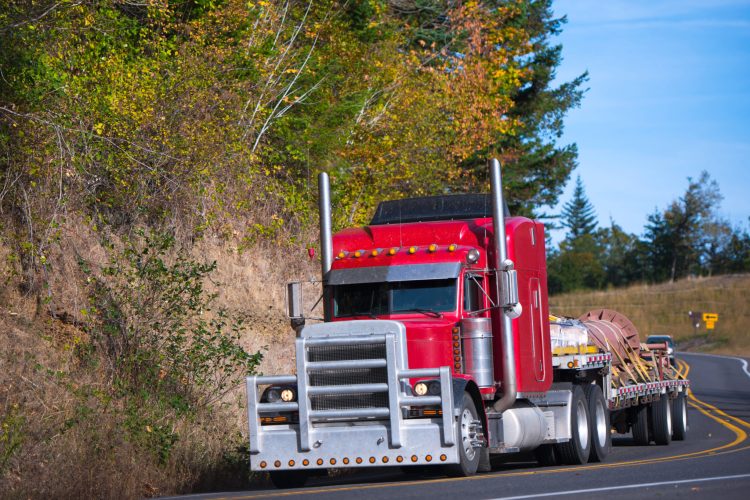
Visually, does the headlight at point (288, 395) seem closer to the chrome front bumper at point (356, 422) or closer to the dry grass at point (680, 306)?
the chrome front bumper at point (356, 422)

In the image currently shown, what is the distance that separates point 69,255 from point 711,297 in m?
77.2

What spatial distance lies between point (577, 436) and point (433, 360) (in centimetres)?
347

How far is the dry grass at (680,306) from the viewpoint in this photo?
80.6 meters

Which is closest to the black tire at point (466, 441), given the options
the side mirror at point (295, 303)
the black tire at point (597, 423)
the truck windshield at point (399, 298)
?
the truck windshield at point (399, 298)

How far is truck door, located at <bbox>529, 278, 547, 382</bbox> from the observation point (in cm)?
1512

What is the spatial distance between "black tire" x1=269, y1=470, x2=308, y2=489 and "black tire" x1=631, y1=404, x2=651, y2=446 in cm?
888

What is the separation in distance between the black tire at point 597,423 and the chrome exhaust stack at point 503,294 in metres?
2.81

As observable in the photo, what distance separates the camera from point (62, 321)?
18.8m

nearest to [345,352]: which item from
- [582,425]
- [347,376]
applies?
[347,376]

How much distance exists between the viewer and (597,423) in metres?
16.8

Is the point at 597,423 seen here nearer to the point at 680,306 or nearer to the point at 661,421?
the point at 661,421

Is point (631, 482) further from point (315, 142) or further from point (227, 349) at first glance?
point (315, 142)

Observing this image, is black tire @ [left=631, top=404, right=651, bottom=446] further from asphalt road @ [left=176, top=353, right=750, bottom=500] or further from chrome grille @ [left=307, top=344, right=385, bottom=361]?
chrome grille @ [left=307, top=344, right=385, bottom=361]

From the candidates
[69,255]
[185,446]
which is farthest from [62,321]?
[185,446]
